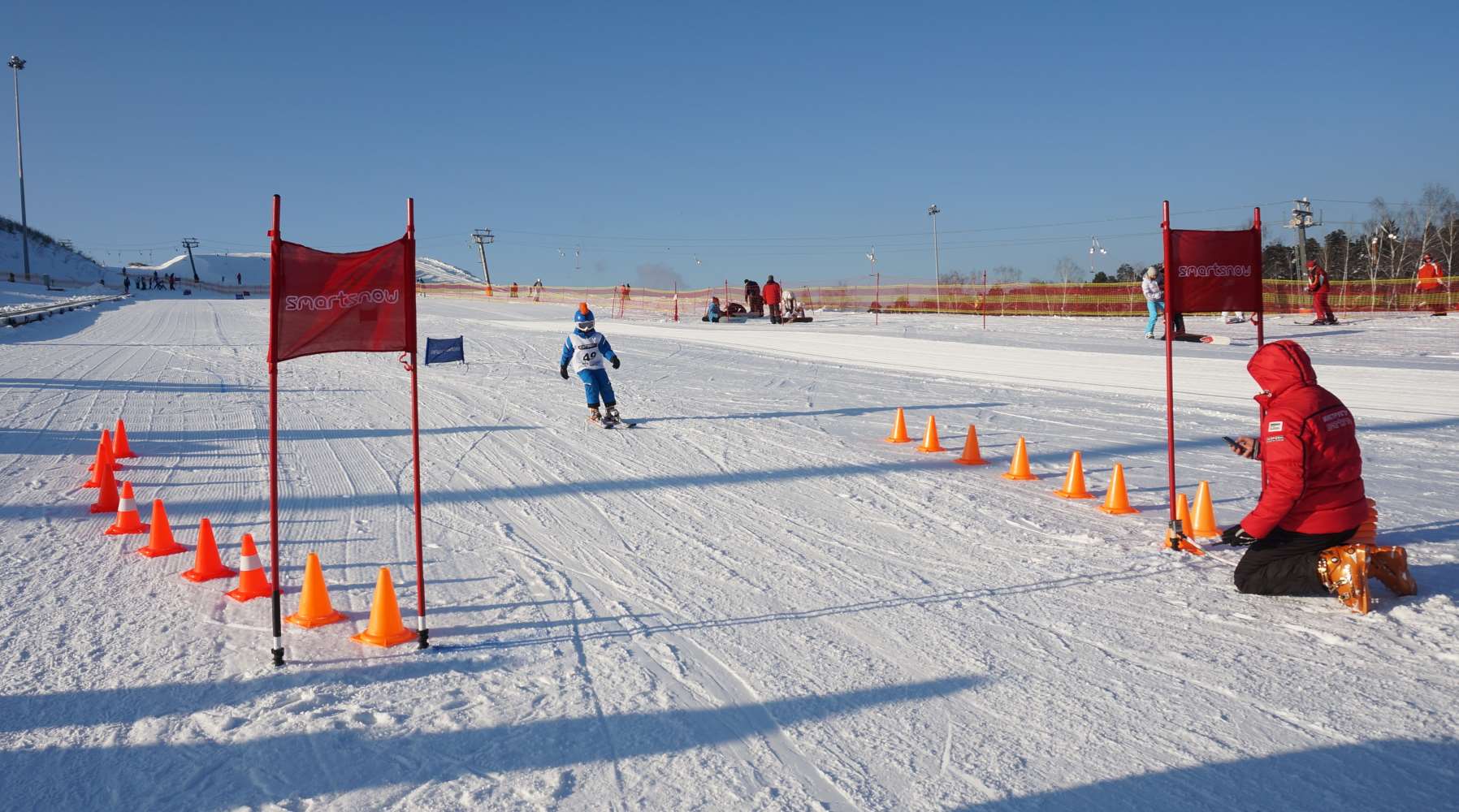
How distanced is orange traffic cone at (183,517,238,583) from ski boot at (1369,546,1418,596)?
7372 millimetres

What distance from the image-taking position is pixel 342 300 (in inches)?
200

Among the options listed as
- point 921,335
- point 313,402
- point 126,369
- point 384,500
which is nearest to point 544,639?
point 384,500

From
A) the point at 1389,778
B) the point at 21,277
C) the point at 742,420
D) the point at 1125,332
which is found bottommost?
the point at 1389,778

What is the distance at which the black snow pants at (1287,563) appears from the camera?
18.5ft

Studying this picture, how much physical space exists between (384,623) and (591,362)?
7.99 metres

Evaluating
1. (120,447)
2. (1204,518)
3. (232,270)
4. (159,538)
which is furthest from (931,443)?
(232,270)

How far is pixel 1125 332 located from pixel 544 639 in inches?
950

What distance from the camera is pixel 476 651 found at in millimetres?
5281

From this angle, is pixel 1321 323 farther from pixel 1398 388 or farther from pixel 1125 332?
pixel 1398 388

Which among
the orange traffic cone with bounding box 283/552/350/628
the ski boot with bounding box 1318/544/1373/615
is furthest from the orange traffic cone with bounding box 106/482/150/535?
the ski boot with bounding box 1318/544/1373/615

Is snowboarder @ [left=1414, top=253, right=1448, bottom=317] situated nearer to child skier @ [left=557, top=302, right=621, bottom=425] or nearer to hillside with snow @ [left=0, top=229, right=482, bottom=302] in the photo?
child skier @ [left=557, top=302, right=621, bottom=425]

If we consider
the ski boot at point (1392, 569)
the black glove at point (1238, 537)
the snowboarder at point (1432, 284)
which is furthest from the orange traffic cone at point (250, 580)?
the snowboarder at point (1432, 284)

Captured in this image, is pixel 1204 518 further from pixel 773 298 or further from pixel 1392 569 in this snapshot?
pixel 773 298

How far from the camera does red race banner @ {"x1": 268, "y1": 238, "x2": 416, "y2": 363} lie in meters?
4.93
